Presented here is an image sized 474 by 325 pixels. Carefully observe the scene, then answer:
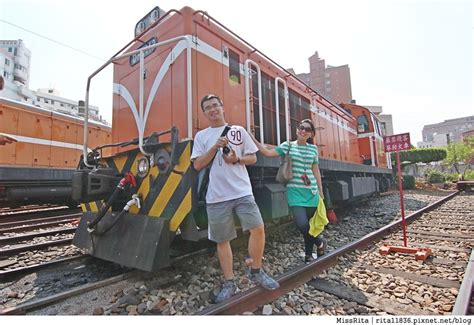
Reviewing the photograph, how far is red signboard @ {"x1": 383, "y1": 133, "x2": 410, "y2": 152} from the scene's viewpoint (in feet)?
14.1

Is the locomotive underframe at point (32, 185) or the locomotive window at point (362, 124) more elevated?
the locomotive window at point (362, 124)

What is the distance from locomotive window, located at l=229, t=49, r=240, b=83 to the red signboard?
2703 millimetres

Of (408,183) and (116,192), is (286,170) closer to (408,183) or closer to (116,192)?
(116,192)

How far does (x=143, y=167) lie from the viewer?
9.95 ft

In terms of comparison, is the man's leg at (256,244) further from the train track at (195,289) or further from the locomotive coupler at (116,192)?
the locomotive coupler at (116,192)

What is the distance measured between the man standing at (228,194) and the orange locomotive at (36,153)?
5494mm

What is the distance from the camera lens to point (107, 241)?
116 inches

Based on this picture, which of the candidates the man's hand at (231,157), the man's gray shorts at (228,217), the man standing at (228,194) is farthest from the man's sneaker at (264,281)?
the man's hand at (231,157)

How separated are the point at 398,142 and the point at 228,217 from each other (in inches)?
139

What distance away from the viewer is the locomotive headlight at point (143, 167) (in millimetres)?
2981

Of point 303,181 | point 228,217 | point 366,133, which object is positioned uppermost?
point 366,133

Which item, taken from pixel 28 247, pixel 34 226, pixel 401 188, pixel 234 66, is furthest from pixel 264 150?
pixel 34 226

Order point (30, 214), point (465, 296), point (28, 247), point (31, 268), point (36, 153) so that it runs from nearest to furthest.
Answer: point (465, 296) < point (31, 268) < point (28, 247) < point (36, 153) < point (30, 214)

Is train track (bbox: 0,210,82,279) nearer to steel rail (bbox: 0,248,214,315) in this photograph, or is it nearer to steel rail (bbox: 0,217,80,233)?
steel rail (bbox: 0,217,80,233)
